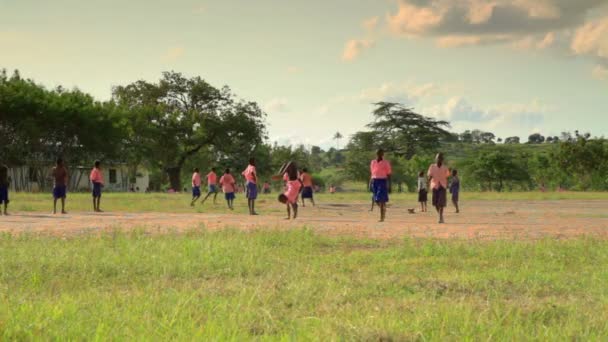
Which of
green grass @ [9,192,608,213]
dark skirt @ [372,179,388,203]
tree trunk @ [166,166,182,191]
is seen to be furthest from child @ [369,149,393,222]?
tree trunk @ [166,166,182,191]

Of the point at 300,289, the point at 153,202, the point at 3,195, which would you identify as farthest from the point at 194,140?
the point at 300,289

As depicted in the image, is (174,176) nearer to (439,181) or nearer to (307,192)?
(307,192)

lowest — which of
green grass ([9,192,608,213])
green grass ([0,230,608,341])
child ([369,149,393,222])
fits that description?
green grass ([0,230,608,341])

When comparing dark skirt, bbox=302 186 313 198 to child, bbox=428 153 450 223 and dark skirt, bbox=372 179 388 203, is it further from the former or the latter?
child, bbox=428 153 450 223

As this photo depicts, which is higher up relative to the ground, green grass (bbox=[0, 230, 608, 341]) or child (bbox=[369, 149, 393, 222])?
child (bbox=[369, 149, 393, 222])

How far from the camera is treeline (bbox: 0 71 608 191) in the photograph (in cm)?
4922

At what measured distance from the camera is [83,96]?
175 feet

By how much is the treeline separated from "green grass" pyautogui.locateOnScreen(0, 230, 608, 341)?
40658 mm

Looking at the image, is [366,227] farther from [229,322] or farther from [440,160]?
[229,322]

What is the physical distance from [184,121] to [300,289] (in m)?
55.4

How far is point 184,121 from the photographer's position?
200ft

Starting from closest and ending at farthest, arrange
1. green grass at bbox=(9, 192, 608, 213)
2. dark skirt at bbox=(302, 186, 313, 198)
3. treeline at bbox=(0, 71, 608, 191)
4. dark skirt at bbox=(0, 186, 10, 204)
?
dark skirt at bbox=(0, 186, 10, 204) < green grass at bbox=(9, 192, 608, 213) < dark skirt at bbox=(302, 186, 313, 198) < treeline at bbox=(0, 71, 608, 191)

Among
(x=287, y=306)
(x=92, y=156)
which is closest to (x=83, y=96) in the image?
(x=92, y=156)

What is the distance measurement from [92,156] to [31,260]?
4830 centimetres
